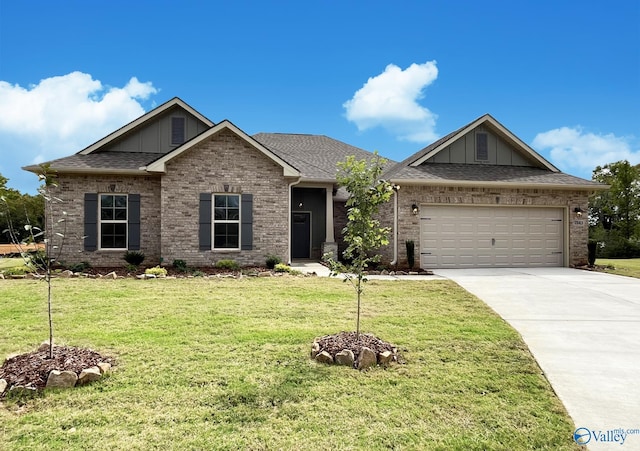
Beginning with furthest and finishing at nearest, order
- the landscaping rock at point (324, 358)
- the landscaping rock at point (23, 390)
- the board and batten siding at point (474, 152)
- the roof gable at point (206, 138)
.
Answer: the board and batten siding at point (474, 152), the roof gable at point (206, 138), the landscaping rock at point (324, 358), the landscaping rock at point (23, 390)

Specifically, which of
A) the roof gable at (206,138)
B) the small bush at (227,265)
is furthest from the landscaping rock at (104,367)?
the roof gable at (206,138)

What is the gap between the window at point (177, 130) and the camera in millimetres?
14156

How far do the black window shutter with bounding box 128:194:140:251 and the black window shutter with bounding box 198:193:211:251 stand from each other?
2.26 meters

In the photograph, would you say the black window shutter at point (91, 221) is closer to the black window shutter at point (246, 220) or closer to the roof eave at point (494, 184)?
the black window shutter at point (246, 220)

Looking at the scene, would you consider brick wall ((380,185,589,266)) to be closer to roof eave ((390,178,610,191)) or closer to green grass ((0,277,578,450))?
roof eave ((390,178,610,191))

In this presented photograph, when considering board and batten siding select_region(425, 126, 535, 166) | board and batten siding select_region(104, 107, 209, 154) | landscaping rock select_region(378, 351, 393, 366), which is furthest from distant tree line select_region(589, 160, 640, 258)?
landscaping rock select_region(378, 351, 393, 366)

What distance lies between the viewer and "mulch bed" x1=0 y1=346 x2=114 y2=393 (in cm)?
383

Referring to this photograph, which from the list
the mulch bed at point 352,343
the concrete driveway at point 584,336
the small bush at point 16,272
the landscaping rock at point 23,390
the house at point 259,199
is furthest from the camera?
the house at point 259,199

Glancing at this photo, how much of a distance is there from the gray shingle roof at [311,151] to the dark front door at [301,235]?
231 cm

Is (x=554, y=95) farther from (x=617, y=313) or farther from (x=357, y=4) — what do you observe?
(x=617, y=313)

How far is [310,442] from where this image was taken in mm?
2877

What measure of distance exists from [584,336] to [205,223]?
1024cm

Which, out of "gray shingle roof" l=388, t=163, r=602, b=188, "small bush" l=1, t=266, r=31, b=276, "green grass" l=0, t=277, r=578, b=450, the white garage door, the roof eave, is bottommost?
"green grass" l=0, t=277, r=578, b=450

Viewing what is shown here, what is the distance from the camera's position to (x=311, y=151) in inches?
742
